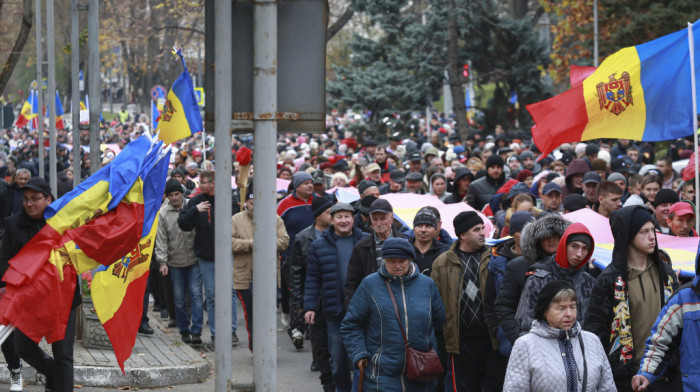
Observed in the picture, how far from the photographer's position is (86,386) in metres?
9.80

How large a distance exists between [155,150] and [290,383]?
3204 mm

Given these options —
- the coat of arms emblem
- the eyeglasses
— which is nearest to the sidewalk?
the eyeglasses

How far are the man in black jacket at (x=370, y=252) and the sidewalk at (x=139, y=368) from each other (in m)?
2.43

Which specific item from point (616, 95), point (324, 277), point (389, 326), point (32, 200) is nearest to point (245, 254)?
point (324, 277)

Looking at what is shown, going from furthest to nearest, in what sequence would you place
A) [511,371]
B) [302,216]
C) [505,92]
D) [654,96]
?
[505,92] < [302,216] < [654,96] < [511,371]

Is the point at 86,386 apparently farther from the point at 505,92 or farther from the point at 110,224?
the point at 505,92

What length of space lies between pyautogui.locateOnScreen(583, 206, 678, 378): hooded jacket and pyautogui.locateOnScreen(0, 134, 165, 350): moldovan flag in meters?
3.47

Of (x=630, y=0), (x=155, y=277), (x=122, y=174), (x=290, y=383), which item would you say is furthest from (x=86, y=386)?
(x=630, y=0)

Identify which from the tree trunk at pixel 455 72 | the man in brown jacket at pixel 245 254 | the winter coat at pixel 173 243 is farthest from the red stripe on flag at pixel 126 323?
the tree trunk at pixel 455 72

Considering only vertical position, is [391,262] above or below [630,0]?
below

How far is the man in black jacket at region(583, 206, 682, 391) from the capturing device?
629cm

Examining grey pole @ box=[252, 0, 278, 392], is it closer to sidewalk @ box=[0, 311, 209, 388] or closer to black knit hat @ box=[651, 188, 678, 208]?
sidewalk @ box=[0, 311, 209, 388]

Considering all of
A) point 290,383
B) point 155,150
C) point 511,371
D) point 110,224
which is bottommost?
point 290,383

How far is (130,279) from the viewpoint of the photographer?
26.1ft
